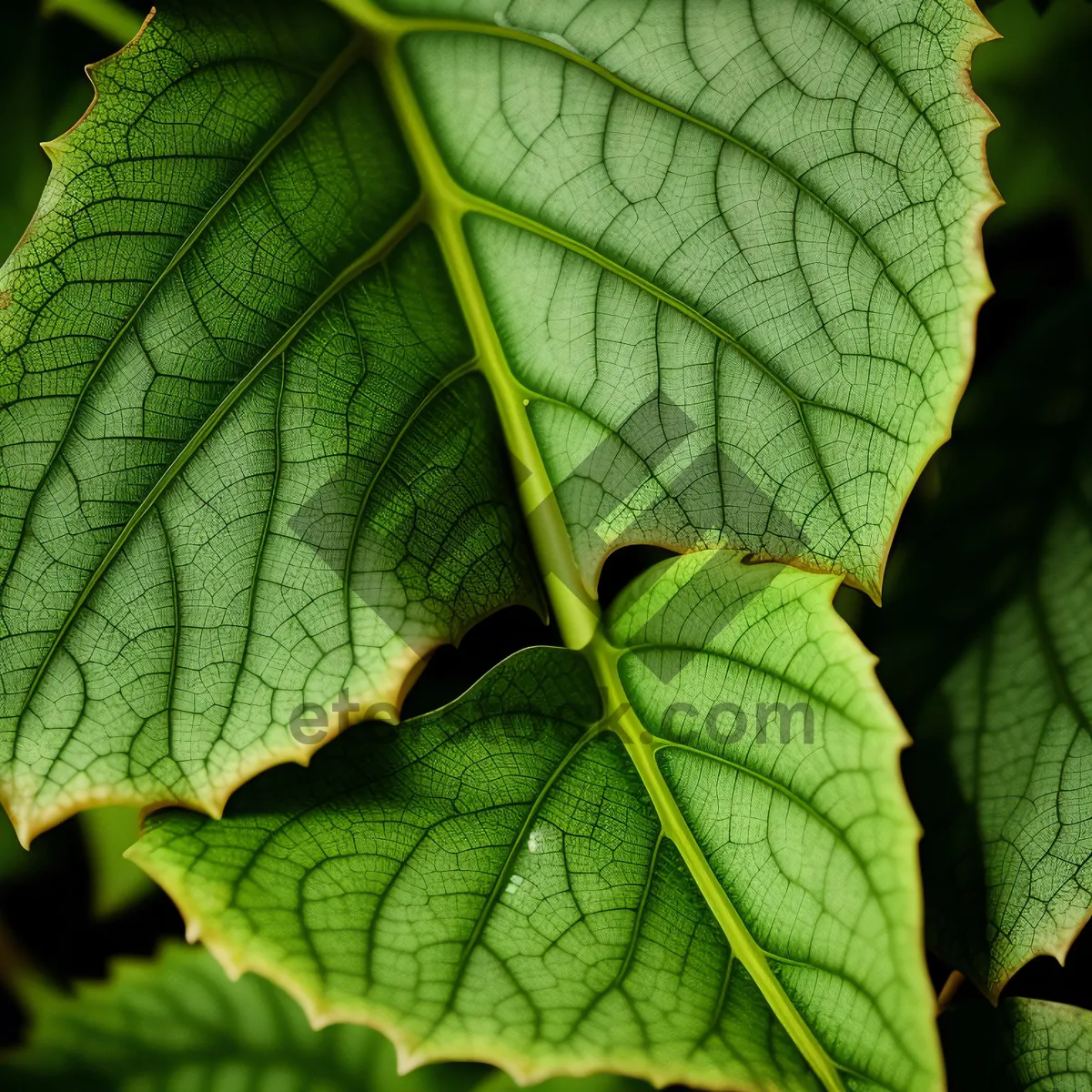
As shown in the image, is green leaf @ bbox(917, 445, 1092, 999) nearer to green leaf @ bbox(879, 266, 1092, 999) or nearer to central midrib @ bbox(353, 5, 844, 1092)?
green leaf @ bbox(879, 266, 1092, 999)

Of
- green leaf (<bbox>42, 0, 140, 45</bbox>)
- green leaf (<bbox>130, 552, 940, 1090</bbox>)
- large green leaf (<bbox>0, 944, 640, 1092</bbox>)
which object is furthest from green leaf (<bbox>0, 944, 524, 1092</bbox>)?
green leaf (<bbox>42, 0, 140, 45</bbox>)

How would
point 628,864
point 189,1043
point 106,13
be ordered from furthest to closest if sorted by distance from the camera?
point 189,1043
point 106,13
point 628,864

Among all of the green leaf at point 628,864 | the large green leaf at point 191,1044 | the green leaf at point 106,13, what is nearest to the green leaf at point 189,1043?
the large green leaf at point 191,1044

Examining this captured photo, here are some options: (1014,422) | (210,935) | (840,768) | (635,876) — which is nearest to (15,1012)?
(210,935)

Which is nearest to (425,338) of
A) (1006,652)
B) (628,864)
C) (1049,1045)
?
(628,864)

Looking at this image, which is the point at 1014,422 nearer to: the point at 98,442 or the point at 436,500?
the point at 436,500

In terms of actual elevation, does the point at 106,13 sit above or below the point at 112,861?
above

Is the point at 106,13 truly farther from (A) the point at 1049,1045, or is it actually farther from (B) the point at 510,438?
(A) the point at 1049,1045
